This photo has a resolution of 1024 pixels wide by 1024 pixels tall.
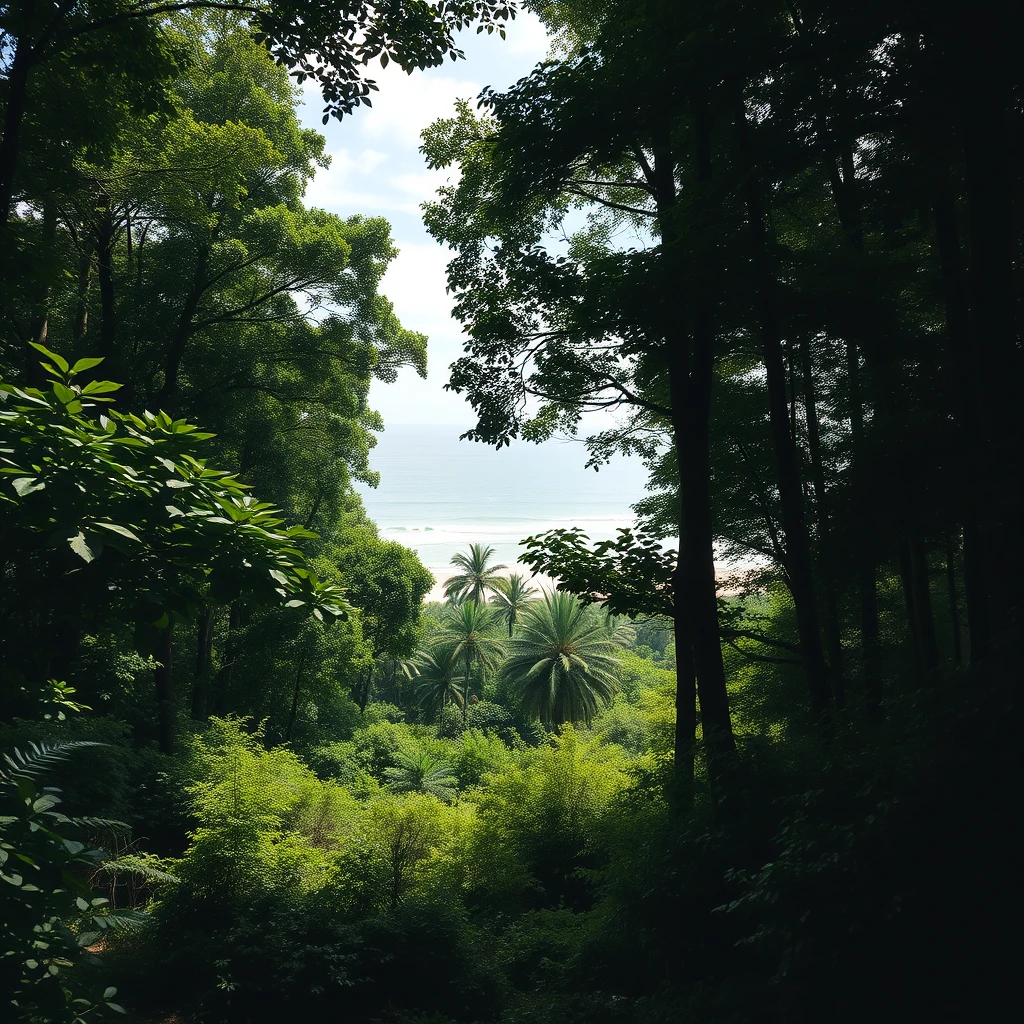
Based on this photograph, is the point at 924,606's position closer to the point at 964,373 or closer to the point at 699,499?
the point at 699,499

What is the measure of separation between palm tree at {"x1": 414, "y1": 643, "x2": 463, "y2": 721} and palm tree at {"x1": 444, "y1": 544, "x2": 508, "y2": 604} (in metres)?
4.46

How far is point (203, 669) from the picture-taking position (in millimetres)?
18219

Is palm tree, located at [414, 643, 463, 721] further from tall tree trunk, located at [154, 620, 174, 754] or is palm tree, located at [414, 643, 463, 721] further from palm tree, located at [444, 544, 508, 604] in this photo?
tall tree trunk, located at [154, 620, 174, 754]

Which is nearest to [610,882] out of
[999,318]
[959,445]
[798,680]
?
[959,445]

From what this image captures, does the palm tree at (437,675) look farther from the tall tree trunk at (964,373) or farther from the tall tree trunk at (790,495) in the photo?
the tall tree trunk at (964,373)

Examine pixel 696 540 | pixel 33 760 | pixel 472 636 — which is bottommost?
pixel 33 760

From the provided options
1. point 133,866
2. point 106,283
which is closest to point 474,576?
point 106,283

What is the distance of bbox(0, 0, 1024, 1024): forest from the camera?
2393 mm

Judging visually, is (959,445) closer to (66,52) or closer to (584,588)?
(584,588)

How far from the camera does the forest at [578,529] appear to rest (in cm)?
239

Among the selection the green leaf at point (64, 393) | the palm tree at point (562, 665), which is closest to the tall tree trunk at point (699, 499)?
the green leaf at point (64, 393)

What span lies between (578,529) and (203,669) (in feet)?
48.3

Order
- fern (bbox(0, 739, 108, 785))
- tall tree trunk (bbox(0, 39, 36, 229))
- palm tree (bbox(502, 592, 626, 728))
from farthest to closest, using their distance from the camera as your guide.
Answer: palm tree (bbox(502, 592, 626, 728)) → tall tree trunk (bbox(0, 39, 36, 229)) → fern (bbox(0, 739, 108, 785))

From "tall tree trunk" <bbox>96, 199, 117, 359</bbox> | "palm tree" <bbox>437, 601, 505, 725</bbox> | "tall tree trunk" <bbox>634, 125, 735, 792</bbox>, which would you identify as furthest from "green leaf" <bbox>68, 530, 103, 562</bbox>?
"palm tree" <bbox>437, 601, 505, 725</bbox>
